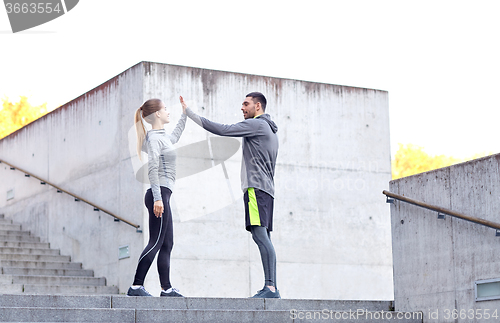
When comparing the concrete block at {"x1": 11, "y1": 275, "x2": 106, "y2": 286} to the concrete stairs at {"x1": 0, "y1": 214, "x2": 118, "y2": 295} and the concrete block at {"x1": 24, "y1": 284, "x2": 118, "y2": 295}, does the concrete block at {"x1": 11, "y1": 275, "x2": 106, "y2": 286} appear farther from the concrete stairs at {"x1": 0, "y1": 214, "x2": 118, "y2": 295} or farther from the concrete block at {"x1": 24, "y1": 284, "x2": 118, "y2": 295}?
the concrete block at {"x1": 24, "y1": 284, "x2": 118, "y2": 295}

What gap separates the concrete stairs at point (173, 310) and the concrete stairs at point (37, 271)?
450cm

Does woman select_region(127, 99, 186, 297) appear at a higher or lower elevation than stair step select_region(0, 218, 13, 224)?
lower

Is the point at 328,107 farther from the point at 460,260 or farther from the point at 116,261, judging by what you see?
the point at 460,260

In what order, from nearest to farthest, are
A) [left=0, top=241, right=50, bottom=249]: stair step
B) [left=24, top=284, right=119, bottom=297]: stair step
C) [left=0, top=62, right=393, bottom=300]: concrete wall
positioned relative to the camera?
[left=24, top=284, right=119, bottom=297]: stair step → [left=0, top=62, right=393, bottom=300]: concrete wall → [left=0, top=241, right=50, bottom=249]: stair step

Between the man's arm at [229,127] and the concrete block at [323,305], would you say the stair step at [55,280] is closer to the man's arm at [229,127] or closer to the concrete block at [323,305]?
the concrete block at [323,305]

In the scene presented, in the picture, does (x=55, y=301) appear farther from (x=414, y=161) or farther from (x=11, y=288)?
(x=414, y=161)

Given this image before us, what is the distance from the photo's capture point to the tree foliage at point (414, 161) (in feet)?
117

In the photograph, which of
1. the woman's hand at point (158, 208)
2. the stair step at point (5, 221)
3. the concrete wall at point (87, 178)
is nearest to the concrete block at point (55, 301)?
the woman's hand at point (158, 208)

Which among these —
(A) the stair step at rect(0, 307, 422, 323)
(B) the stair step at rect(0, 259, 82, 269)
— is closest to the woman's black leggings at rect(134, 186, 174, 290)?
(A) the stair step at rect(0, 307, 422, 323)

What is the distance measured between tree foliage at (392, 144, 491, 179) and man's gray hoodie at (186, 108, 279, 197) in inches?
1156

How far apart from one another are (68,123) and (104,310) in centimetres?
849

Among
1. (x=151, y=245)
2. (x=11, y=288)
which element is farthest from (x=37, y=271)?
(x=151, y=245)

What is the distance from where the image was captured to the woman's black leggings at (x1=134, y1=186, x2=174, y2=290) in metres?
6.65

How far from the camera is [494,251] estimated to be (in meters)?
6.42
